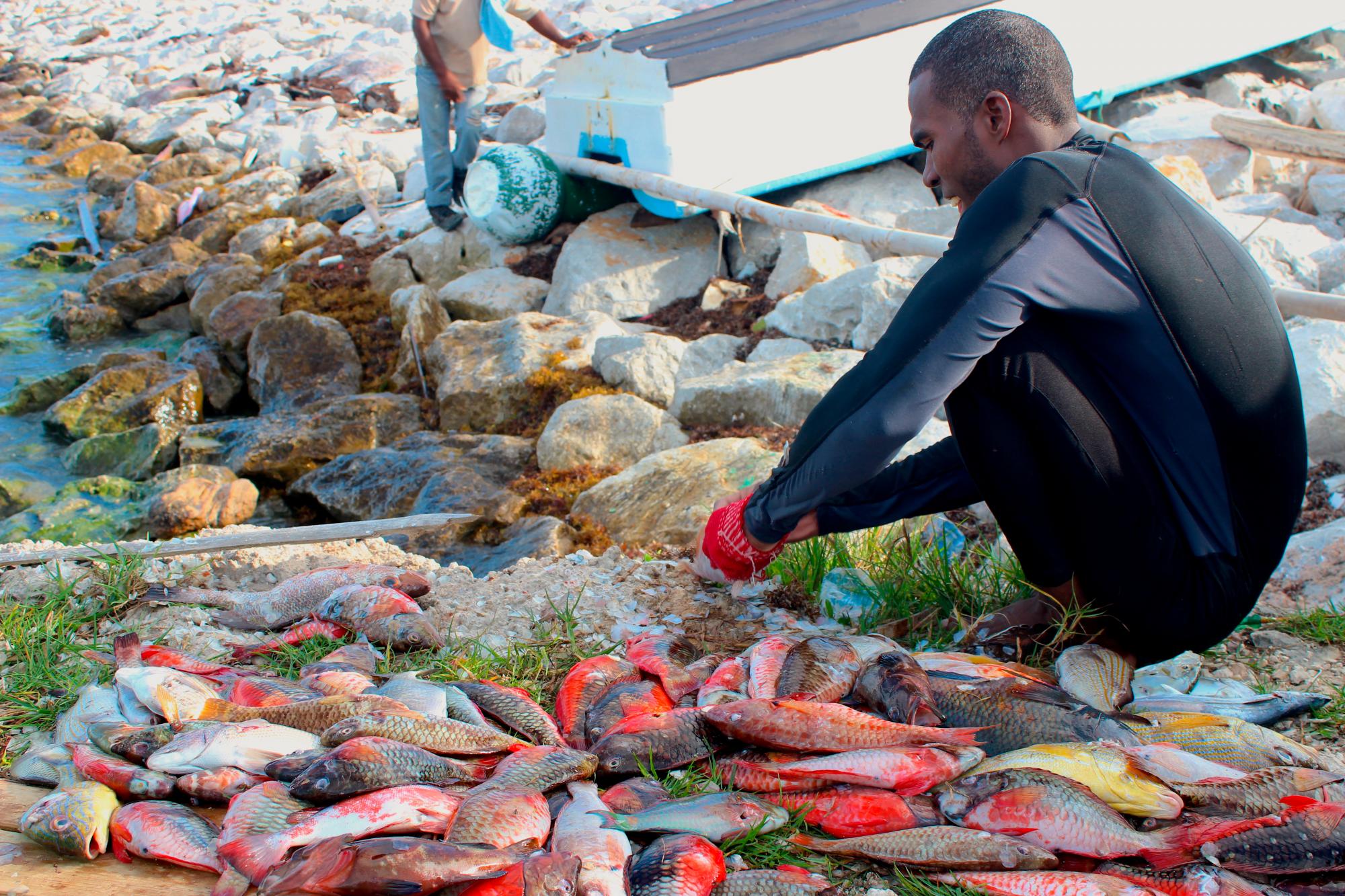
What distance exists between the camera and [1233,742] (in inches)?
107

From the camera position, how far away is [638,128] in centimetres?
911

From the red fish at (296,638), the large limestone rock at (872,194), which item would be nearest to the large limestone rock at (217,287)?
the large limestone rock at (872,194)

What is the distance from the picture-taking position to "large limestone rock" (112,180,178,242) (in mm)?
15453

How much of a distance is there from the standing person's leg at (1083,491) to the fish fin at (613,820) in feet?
4.69

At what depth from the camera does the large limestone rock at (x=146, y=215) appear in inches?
608

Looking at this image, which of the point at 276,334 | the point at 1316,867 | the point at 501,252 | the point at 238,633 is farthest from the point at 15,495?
the point at 1316,867

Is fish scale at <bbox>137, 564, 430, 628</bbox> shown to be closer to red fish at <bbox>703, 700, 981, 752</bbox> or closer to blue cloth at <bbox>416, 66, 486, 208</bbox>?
red fish at <bbox>703, 700, 981, 752</bbox>

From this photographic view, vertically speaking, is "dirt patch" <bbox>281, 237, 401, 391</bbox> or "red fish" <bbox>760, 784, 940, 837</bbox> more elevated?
"red fish" <bbox>760, 784, 940, 837</bbox>

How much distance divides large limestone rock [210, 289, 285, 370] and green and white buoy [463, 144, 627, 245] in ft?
8.61

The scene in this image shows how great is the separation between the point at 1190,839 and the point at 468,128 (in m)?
9.54

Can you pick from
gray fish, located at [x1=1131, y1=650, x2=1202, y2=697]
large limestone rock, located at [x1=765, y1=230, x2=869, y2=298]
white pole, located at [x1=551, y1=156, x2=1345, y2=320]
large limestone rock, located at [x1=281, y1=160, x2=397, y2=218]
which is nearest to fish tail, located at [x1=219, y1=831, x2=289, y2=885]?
gray fish, located at [x1=1131, y1=650, x2=1202, y2=697]

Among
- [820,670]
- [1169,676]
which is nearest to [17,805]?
[820,670]

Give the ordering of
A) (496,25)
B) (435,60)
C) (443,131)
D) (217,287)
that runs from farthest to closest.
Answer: (217,287)
(443,131)
(435,60)
(496,25)

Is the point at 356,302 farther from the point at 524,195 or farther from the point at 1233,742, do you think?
the point at 1233,742
